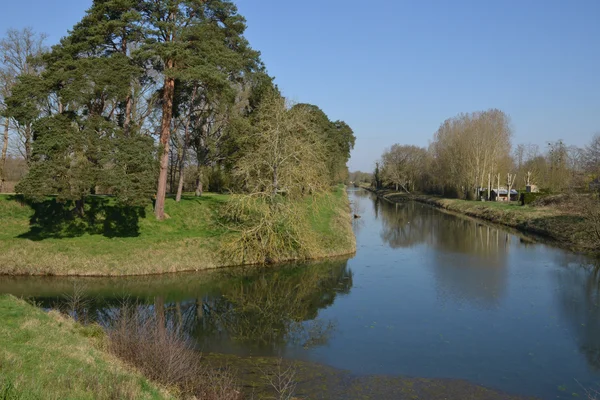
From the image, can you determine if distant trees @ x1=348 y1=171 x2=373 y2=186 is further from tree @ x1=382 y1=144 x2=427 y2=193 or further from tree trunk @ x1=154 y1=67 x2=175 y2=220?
tree trunk @ x1=154 y1=67 x2=175 y2=220

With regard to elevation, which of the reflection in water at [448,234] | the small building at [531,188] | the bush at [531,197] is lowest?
the reflection in water at [448,234]

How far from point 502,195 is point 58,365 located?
63.0 metres

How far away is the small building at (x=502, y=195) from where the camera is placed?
2384 inches

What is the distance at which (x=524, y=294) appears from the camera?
19.3 m

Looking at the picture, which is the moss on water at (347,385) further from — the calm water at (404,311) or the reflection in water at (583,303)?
the reflection in water at (583,303)

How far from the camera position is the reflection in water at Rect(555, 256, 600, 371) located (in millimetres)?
13703

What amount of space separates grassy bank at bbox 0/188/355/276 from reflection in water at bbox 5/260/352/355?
1179mm

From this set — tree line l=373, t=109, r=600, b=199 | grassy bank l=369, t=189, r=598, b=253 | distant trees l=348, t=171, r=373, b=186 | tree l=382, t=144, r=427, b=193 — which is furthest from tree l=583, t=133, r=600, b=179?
distant trees l=348, t=171, r=373, b=186

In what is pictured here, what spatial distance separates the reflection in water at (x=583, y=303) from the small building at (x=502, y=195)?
36.0 meters

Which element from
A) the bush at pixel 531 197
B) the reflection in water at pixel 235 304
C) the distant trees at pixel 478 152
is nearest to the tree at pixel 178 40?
the reflection in water at pixel 235 304

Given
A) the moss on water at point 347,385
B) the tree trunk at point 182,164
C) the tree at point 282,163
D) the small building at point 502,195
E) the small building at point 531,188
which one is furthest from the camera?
the small building at point 502,195

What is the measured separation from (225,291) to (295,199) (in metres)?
7.76

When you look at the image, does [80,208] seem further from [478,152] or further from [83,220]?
[478,152]

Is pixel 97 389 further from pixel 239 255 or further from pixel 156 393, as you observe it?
pixel 239 255
